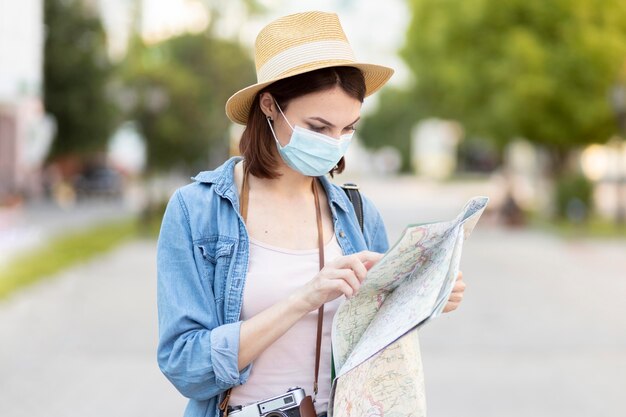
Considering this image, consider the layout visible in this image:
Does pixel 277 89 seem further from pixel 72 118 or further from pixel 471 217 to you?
pixel 72 118

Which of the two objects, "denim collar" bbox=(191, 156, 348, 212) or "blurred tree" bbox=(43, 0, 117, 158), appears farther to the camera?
"blurred tree" bbox=(43, 0, 117, 158)

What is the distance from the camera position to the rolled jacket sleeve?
2338 mm

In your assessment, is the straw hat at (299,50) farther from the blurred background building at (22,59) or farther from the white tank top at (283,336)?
the blurred background building at (22,59)

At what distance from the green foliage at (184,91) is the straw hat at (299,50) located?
78.6 feet

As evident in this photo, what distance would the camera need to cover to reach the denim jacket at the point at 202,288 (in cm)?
235

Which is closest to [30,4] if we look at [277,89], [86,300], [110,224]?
[110,224]

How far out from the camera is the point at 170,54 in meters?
35.5

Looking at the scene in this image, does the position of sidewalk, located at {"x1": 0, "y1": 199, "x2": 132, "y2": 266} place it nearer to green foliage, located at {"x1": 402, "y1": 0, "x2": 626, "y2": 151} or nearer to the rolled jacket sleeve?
Result: green foliage, located at {"x1": 402, "y1": 0, "x2": 626, "y2": 151}

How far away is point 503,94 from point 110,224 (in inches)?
431

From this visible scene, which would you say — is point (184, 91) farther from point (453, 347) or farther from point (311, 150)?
point (311, 150)

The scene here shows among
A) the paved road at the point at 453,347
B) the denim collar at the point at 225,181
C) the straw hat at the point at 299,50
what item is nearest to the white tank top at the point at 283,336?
the denim collar at the point at 225,181

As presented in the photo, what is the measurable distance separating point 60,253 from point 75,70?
74.2 ft

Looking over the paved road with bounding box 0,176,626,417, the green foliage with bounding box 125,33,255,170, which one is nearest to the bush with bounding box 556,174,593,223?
the green foliage with bounding box 125,33,255,170

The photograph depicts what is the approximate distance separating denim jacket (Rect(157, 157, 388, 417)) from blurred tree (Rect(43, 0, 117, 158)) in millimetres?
39060
